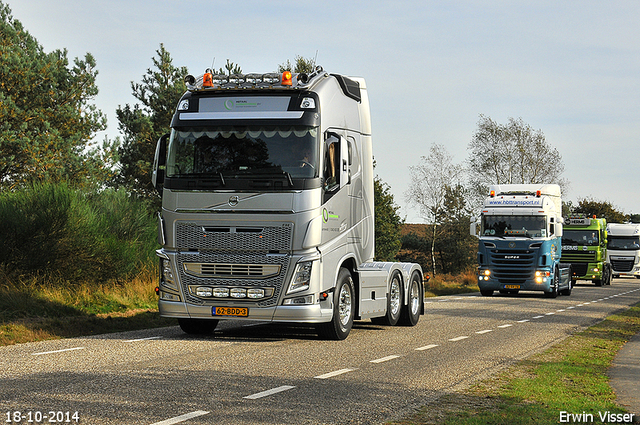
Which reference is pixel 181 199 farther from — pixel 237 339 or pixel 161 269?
pixel 237 339

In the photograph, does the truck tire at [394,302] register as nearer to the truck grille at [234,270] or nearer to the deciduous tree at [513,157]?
the truck grille at [234,270]

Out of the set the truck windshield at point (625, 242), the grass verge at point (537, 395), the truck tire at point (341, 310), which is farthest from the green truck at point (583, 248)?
the truck tire at point (341, 310)

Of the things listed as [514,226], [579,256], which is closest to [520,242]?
[514,226]

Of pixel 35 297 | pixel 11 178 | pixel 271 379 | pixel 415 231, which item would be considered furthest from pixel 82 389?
pixel 415 231

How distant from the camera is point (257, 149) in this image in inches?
461

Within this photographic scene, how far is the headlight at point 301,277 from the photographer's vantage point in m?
11.5

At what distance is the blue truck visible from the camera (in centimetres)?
2631

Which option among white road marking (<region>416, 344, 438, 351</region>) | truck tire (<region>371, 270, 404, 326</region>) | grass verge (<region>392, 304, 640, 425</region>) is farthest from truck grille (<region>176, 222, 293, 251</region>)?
grass verge (<region>392, 304, 640, 425</region>)

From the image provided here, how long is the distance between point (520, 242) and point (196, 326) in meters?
16.3

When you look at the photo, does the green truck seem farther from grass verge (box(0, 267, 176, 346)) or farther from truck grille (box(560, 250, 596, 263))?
grass verge (box(0, 267, 176, 346))

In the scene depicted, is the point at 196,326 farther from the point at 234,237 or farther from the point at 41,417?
the point at 41,417

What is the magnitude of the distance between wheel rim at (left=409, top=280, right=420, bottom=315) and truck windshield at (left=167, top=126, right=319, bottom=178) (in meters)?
5.06

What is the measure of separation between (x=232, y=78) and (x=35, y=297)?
20.4ft

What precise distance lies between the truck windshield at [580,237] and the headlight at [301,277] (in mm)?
29684
